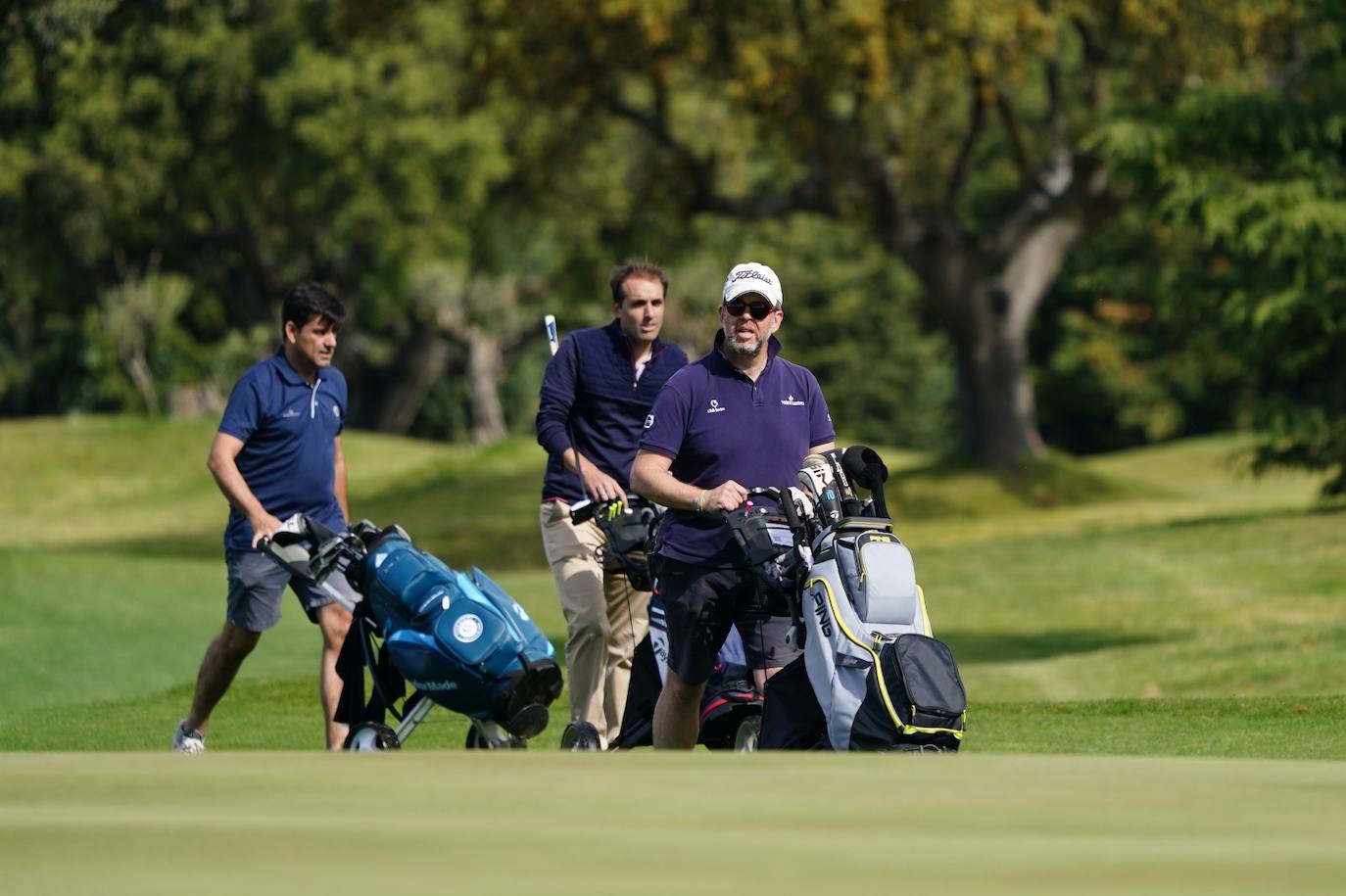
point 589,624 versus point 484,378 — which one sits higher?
point 589,624

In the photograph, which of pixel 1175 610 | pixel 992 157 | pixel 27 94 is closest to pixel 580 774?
pixel 1175 610

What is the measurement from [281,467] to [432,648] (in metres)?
2.05

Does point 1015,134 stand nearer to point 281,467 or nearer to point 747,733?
point 281,467

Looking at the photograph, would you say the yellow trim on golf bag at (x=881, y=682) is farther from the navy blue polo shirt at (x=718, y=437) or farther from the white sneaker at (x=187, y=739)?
the white sneaker at (x=187, y=739)

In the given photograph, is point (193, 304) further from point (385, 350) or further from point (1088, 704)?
point (1088, 704)

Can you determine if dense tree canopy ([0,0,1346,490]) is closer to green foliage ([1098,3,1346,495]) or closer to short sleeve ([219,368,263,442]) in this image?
green foliage ([1098,3,1346,495])

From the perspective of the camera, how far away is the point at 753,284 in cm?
759

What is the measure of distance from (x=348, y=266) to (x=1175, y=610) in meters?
37.2

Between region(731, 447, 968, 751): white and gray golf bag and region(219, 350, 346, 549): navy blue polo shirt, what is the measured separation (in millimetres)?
2729

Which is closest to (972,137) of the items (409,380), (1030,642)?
(1030,642)

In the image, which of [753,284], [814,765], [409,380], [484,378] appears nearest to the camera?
[814,765]

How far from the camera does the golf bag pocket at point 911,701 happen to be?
6938mm

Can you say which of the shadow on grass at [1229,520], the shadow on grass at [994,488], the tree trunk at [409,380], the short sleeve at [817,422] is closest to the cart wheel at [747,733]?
the short sleeve at [817,422]

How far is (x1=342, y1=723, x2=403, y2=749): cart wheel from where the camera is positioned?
812 cm
